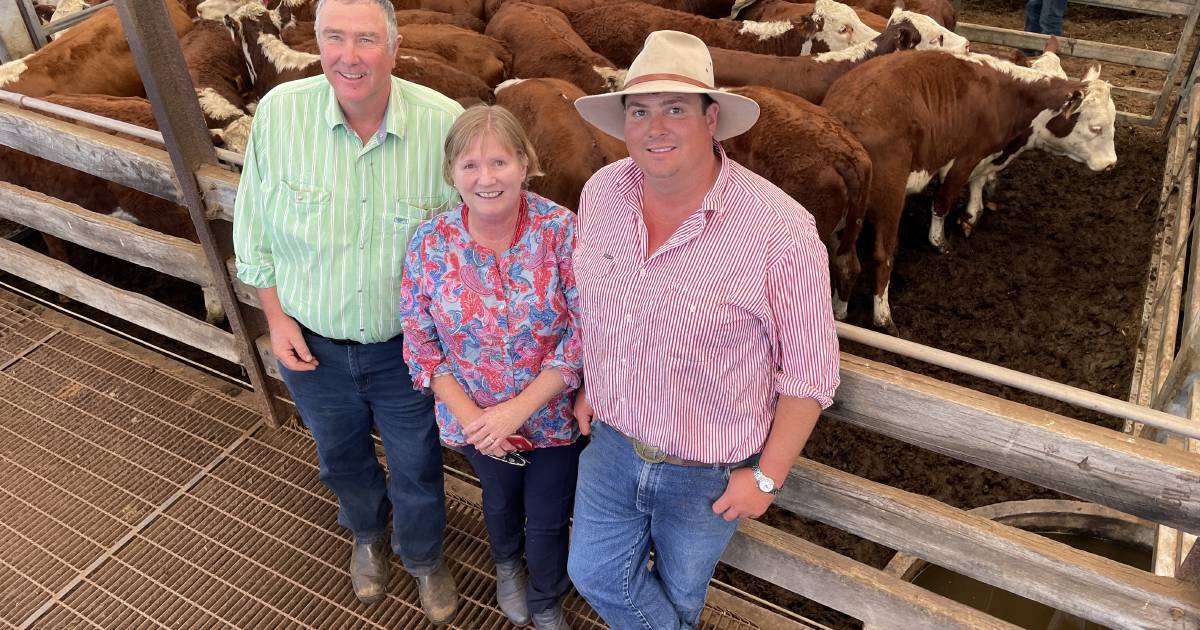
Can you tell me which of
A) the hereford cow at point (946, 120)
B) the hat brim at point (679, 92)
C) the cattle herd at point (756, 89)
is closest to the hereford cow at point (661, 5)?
the cattle herd at point (756, 89)

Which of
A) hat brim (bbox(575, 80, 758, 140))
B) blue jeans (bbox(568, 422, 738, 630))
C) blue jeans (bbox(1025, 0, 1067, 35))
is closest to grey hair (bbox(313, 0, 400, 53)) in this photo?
hat brim (bbox(575, 80, 758, 140))

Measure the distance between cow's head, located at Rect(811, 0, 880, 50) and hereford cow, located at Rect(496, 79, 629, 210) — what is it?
10.9ft

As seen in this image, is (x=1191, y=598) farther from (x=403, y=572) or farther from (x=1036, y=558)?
(x=403, y=572)

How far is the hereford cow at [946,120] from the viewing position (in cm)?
575

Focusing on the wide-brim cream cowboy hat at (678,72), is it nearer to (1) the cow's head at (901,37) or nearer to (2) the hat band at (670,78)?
(2) the hat band at (670,78)

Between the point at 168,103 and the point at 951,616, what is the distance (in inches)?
138

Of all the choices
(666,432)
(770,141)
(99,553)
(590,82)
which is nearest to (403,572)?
(99,553)

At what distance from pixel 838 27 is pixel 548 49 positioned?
2657mm

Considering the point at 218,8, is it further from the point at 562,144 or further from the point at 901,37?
the point at 901,37

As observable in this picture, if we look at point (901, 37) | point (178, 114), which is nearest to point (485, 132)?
point (178, 114)

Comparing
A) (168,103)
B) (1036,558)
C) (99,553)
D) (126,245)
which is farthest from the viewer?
(126,245)

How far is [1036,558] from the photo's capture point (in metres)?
A: 2.50

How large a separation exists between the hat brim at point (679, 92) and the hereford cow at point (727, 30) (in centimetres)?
541

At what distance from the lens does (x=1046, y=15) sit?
9.15m
